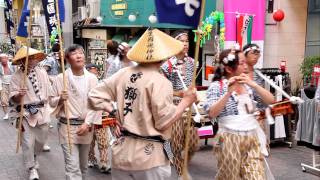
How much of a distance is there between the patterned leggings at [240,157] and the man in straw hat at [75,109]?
173 centimetres

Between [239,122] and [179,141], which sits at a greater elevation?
[239,122]

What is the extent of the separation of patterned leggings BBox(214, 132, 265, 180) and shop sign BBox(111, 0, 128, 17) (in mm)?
13015

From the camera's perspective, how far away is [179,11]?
386 centimetres

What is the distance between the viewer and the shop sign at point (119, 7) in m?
16.5

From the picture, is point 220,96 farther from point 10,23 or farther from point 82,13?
point 82,13

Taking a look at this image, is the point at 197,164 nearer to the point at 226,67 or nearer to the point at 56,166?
the point at 56,166

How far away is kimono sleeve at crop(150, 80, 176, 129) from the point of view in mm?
3139

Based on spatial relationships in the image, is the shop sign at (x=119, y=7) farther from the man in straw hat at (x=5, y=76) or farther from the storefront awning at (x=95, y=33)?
the man in straw hat at (x=5, y=76)

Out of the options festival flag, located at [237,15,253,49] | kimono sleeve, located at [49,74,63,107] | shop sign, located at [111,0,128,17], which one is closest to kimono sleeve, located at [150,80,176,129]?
kimono sleeve, located at [49,74,63,107]

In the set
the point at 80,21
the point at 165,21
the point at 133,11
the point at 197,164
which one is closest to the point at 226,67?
the point at 165,21

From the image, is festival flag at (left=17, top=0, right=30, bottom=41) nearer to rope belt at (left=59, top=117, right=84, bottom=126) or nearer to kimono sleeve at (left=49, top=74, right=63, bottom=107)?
kimono sleeve at (left=49, top=74, right=63, bottom=107)

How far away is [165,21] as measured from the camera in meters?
3.93

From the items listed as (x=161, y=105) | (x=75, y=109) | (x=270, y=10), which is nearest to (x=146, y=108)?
(x=161, y=105)

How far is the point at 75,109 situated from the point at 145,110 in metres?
2.08
